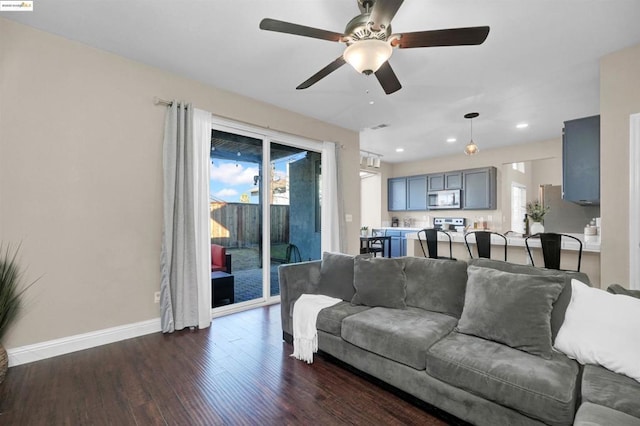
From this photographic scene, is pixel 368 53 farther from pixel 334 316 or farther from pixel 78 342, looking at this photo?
pixel 78 342

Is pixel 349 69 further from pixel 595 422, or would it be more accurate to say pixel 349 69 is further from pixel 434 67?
pixel 595 422

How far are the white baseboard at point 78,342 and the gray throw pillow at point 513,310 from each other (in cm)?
300

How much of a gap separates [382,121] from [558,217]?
12.8ft

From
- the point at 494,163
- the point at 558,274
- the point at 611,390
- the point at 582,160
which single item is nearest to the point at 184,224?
the point at 558,274

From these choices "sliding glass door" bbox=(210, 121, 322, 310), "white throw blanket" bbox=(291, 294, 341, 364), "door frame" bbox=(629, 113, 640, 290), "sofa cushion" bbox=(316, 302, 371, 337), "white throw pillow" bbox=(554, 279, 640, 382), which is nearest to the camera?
"white throw pillow" bbox=(554, 279, 640, 382)

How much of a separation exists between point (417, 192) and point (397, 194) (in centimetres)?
61

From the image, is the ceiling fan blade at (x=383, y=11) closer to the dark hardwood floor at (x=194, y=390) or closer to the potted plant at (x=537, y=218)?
the dark hardwood floor at (x=194, y=390)

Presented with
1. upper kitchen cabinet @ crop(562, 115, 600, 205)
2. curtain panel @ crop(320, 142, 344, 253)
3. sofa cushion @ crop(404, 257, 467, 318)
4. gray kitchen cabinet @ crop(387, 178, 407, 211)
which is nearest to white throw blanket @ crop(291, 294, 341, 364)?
sofa cushion @ crop(404, 257, 467, 318)

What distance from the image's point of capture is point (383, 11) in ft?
5.53

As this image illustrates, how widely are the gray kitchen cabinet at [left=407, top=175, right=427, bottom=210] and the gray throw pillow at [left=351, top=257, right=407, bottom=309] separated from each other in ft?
17.6

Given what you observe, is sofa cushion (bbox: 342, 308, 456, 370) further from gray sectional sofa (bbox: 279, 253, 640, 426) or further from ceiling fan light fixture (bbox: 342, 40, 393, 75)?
ceiling fan light fixture (bbox: 342, 40, 393, 75)

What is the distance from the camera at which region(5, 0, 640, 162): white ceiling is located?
2256mm

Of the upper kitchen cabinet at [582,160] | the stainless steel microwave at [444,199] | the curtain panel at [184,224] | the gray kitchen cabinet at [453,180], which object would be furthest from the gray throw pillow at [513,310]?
the gray kitchen cabinet at [453,180]

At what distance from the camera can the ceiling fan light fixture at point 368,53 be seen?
72.8 inches
